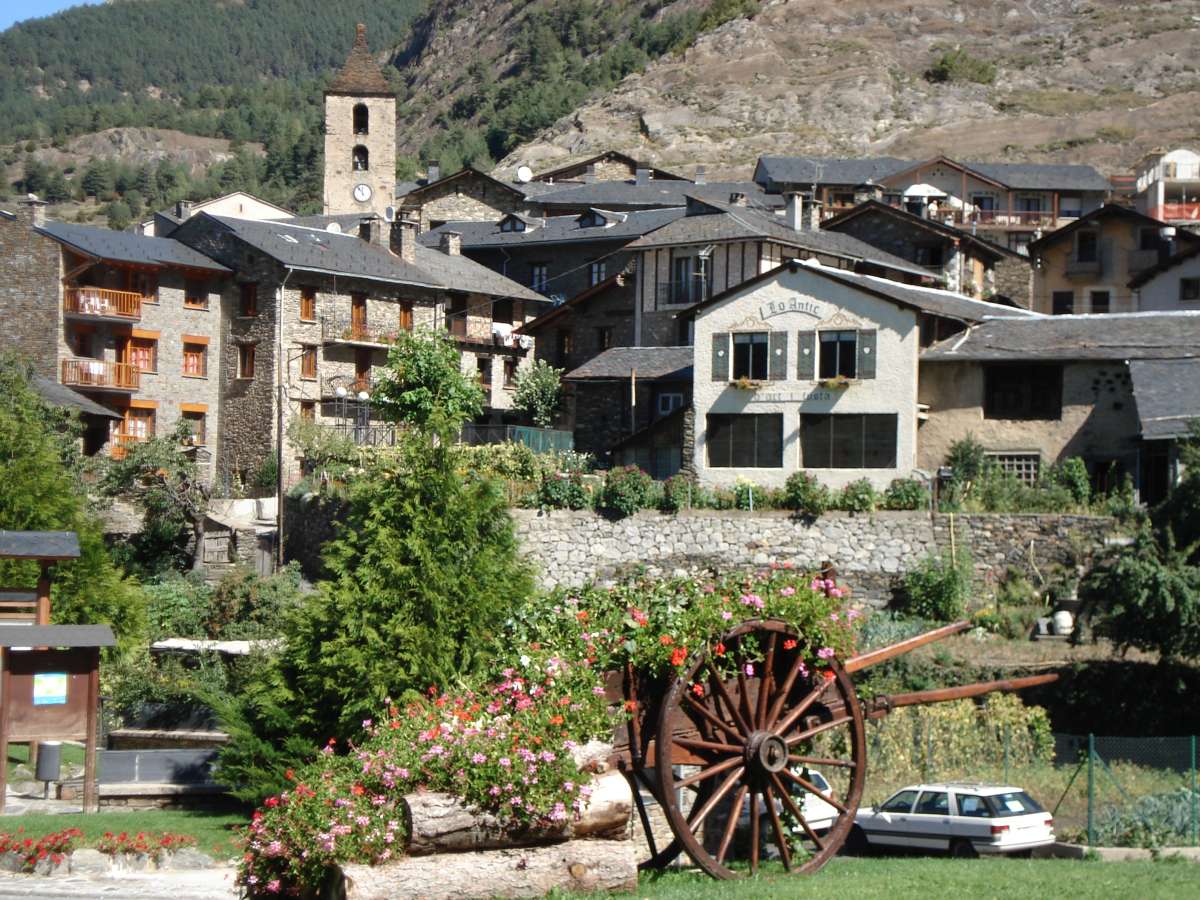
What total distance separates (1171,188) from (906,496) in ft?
183

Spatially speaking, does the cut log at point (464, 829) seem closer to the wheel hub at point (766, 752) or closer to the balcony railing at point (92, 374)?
the wheel hub at point (766, 752)

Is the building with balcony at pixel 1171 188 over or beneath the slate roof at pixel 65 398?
over

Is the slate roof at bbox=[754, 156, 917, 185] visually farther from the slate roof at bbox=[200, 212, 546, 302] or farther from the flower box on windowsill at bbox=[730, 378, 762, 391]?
the flower box on windowsill at bbox=[730, 378, 762, 391]

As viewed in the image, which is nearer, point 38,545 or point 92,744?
point 92,744

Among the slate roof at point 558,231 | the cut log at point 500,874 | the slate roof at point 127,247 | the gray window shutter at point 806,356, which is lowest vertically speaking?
the cut log at point 500,874

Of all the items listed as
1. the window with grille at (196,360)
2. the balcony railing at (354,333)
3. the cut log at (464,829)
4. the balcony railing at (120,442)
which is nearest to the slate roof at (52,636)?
the cut log at (464,829)

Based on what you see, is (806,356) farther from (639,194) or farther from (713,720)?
(639,194)

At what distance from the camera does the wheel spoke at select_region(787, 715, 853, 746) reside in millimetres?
17062

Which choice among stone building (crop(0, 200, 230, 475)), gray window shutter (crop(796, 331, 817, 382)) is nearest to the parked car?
gray window shutter (crop(796, 331, 817, 382))

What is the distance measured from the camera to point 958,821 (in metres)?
23.4

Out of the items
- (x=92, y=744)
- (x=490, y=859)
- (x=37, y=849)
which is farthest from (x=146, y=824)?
(x=490, y=859)

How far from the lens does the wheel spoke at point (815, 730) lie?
56.0ft

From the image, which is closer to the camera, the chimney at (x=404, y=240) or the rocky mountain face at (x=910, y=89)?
the chimney at (x=404, y=240)

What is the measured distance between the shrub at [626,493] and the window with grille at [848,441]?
13.9ft
